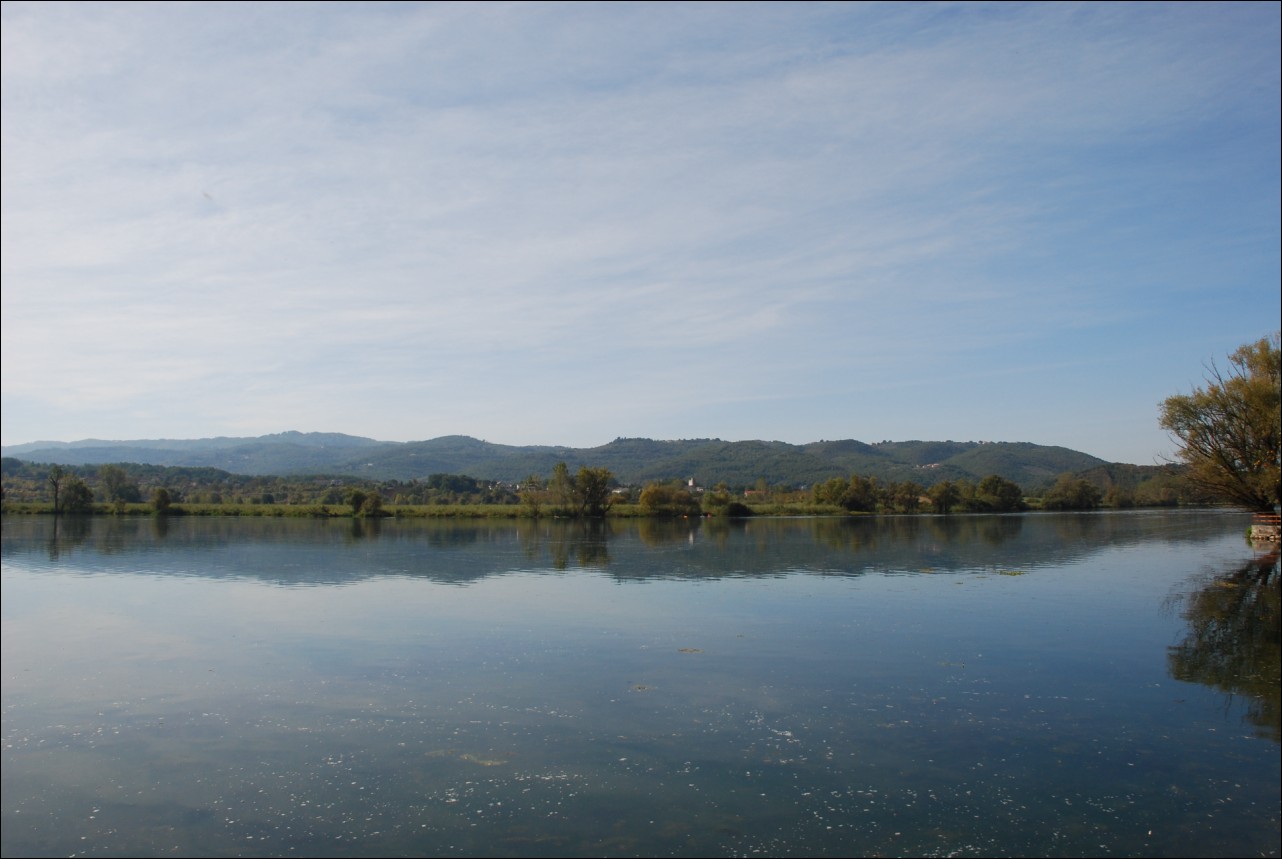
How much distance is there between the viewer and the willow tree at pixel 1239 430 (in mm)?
40250

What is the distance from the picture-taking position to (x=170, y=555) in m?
42.9

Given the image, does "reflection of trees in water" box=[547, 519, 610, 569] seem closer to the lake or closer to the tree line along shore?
the lake

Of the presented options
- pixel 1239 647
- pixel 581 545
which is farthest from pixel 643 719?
pixel 581 545

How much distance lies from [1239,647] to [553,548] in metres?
35.9

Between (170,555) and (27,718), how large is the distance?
3329cm

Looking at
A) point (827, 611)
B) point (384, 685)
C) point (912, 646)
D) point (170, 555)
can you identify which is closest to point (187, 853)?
point (384, 685)

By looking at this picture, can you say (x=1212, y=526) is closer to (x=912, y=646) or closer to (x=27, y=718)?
(x=912, y=646)

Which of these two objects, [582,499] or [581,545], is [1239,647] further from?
[582,499]

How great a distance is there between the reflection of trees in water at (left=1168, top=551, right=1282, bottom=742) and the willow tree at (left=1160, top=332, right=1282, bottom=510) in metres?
14.0

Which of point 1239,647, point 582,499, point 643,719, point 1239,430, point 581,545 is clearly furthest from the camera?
point 582,499

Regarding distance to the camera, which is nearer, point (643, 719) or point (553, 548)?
point (643, 719)

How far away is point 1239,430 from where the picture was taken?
1638 inches

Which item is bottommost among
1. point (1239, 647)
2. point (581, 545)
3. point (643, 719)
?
point (581, 545)

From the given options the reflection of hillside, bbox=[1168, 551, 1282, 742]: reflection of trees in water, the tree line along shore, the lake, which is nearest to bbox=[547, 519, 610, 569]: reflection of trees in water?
the reflection of hillside
